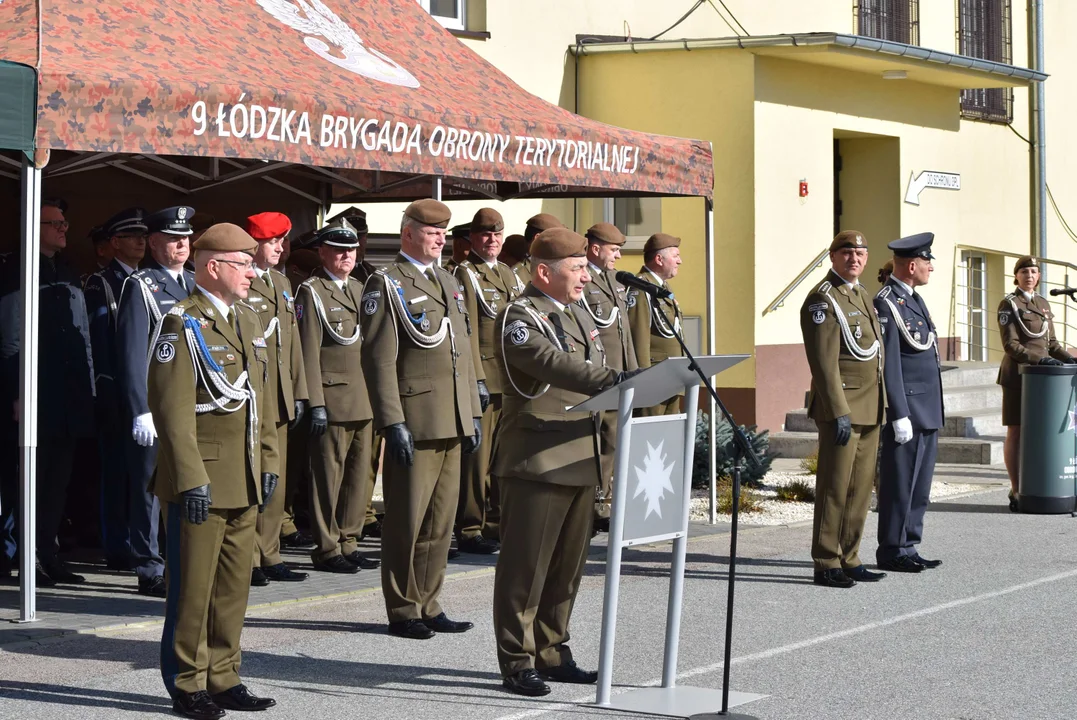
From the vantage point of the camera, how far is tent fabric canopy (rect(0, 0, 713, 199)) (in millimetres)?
7816

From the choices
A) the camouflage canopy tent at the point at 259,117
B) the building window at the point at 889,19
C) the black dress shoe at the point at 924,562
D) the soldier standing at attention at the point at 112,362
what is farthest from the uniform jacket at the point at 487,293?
the building window at the point at 889,19

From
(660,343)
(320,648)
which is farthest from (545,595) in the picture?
(660,343)

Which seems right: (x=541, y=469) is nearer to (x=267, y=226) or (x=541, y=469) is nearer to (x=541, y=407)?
(x=541, y=407)

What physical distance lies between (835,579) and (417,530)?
2768 mm

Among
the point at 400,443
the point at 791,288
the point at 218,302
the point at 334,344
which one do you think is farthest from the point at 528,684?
the point at 791,288

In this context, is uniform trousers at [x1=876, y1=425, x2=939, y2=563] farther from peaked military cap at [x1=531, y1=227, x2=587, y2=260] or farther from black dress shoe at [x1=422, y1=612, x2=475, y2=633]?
peaked military cap at [x1=531, y1=227, x2=587, y2=260]

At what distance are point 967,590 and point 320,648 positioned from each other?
377cm

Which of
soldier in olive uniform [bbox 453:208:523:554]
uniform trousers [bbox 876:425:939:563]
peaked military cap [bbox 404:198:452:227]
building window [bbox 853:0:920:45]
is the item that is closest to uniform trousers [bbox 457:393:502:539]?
soldier in olive uniform [bbox 453:208:523:554]

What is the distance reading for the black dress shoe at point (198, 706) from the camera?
245 inches

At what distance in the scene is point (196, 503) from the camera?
6.17m

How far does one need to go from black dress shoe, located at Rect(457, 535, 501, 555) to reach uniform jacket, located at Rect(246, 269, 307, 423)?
181 cm

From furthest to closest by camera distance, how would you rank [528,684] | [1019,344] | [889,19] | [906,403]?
[889,19] → [1019,344] → [906,403] → [528,684]

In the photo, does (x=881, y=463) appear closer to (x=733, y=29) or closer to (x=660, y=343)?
(x=660, y=343)

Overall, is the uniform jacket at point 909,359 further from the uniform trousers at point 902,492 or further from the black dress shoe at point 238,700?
the black dress shoe at point 238,700
